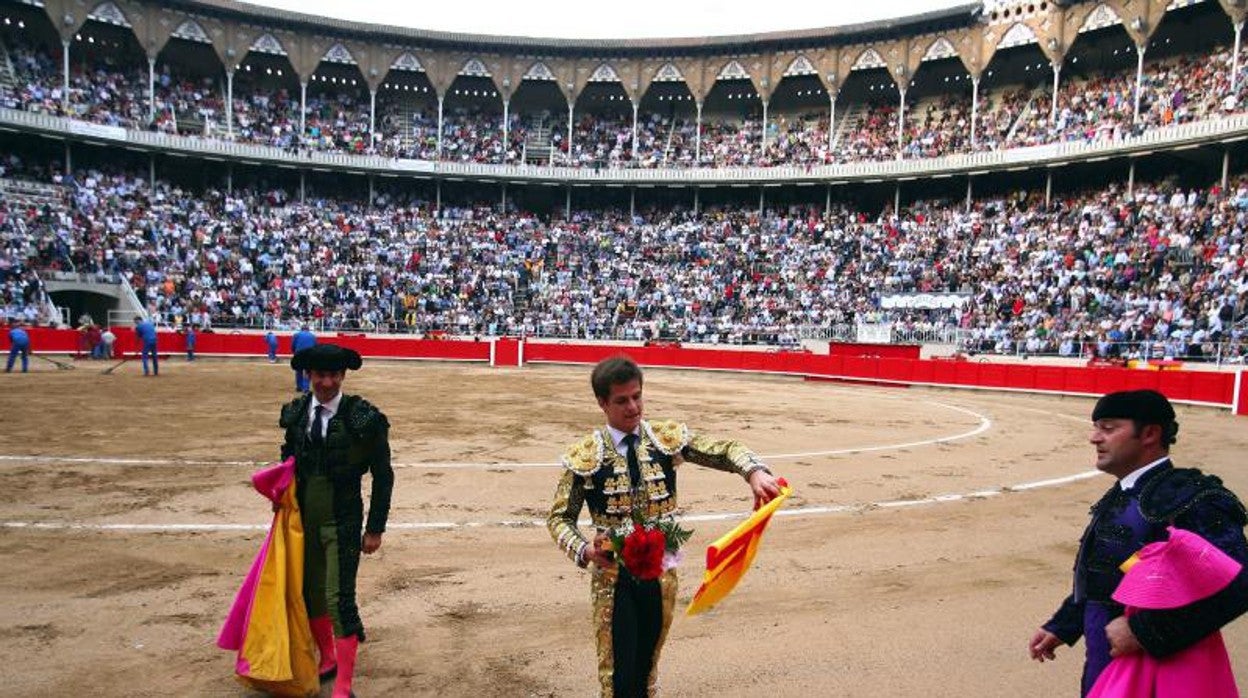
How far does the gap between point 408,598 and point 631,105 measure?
1768 inches

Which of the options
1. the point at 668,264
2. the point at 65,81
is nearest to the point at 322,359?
the point at 668,264

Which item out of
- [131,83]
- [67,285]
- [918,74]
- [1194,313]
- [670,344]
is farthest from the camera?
[918,74]

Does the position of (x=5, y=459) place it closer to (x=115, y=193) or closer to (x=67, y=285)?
(x=67, y=285)

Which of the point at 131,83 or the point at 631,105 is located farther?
the point at 631,105

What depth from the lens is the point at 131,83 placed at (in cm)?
3819

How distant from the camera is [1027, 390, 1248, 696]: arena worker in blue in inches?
83.4

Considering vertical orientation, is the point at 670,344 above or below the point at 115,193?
below

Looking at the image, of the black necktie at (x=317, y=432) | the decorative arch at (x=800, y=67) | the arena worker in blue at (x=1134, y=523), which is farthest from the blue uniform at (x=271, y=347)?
the decorative arch at (x=800, y=67)

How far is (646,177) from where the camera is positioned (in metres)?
41.5

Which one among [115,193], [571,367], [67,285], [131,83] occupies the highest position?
[131,83]

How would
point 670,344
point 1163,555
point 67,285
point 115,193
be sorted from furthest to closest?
point 115,193 → point 670,344 → point 67,285 → point 1163,555

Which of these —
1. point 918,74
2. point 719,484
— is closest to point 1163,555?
point 719,484

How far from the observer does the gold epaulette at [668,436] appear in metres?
3.00

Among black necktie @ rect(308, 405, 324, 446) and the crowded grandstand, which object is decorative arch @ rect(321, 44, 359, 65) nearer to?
the crowded grandstand
